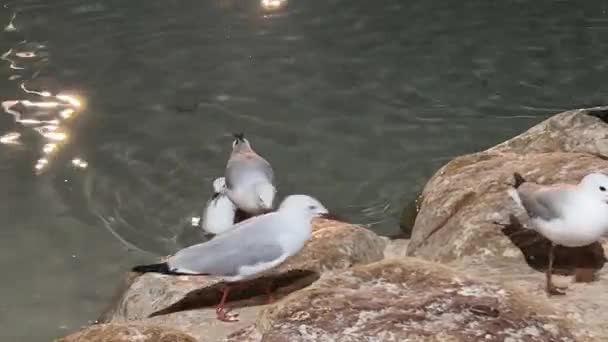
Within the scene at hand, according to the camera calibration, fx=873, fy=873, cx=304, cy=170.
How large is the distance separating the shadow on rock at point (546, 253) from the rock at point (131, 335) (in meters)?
1.70

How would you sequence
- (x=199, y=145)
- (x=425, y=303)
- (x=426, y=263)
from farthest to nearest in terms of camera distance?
1. (x=199, y=145)
2. (x=426, y=263)
3. (x=425, y=303)

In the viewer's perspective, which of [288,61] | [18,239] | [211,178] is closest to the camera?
[18,239]

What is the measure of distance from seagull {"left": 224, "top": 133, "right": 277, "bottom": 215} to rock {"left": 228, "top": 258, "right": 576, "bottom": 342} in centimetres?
165

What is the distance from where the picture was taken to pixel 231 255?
4.11 m

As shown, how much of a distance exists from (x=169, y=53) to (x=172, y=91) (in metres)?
0.92

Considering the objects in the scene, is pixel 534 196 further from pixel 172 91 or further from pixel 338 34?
pixel 338 34

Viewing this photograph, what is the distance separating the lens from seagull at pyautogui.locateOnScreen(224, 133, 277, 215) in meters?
5.38

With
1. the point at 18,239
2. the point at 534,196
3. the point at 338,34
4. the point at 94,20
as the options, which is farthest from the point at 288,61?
the point at 534,196

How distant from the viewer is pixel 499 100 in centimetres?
802

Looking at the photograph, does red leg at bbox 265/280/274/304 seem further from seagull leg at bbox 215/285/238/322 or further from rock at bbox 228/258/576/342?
rock at bbox 228/258/576/342

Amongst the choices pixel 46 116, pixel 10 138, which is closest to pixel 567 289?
pixel 10 138

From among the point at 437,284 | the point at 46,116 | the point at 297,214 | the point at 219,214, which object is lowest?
the point at 219,214

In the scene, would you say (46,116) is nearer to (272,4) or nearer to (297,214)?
(272,4)

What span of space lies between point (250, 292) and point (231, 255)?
0.41 meters
